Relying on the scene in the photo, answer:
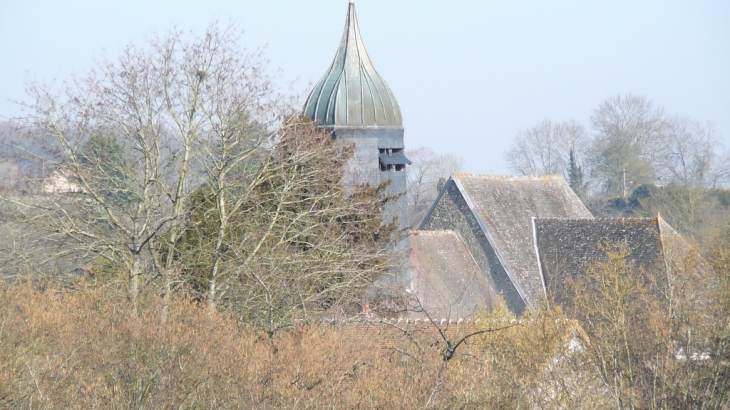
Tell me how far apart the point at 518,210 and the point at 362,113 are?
7383 millimetres

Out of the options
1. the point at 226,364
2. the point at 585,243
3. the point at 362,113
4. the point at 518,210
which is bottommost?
the point at 226,364

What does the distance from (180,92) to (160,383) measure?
724 cm

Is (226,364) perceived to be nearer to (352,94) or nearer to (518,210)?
(352,94)

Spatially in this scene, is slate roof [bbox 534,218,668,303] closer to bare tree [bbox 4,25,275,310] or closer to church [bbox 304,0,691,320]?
church [bbox 304,0,691,320]

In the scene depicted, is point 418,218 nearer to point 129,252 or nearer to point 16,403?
point 129,252

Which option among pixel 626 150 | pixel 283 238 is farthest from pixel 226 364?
pixel 626 150

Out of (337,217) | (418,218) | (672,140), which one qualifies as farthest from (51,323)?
(672,140)

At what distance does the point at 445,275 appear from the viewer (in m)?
23.4

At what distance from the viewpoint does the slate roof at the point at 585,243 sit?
950 inches

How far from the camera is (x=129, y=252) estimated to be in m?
16.6

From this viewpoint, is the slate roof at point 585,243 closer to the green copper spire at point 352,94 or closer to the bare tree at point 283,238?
the green copper spire at point 352,94

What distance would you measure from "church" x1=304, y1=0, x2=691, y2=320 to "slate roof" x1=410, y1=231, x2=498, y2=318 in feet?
0.11

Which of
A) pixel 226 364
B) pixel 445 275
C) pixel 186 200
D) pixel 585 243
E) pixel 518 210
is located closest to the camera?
pixel 226 364

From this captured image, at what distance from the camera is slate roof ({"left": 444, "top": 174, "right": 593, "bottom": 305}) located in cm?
2486
